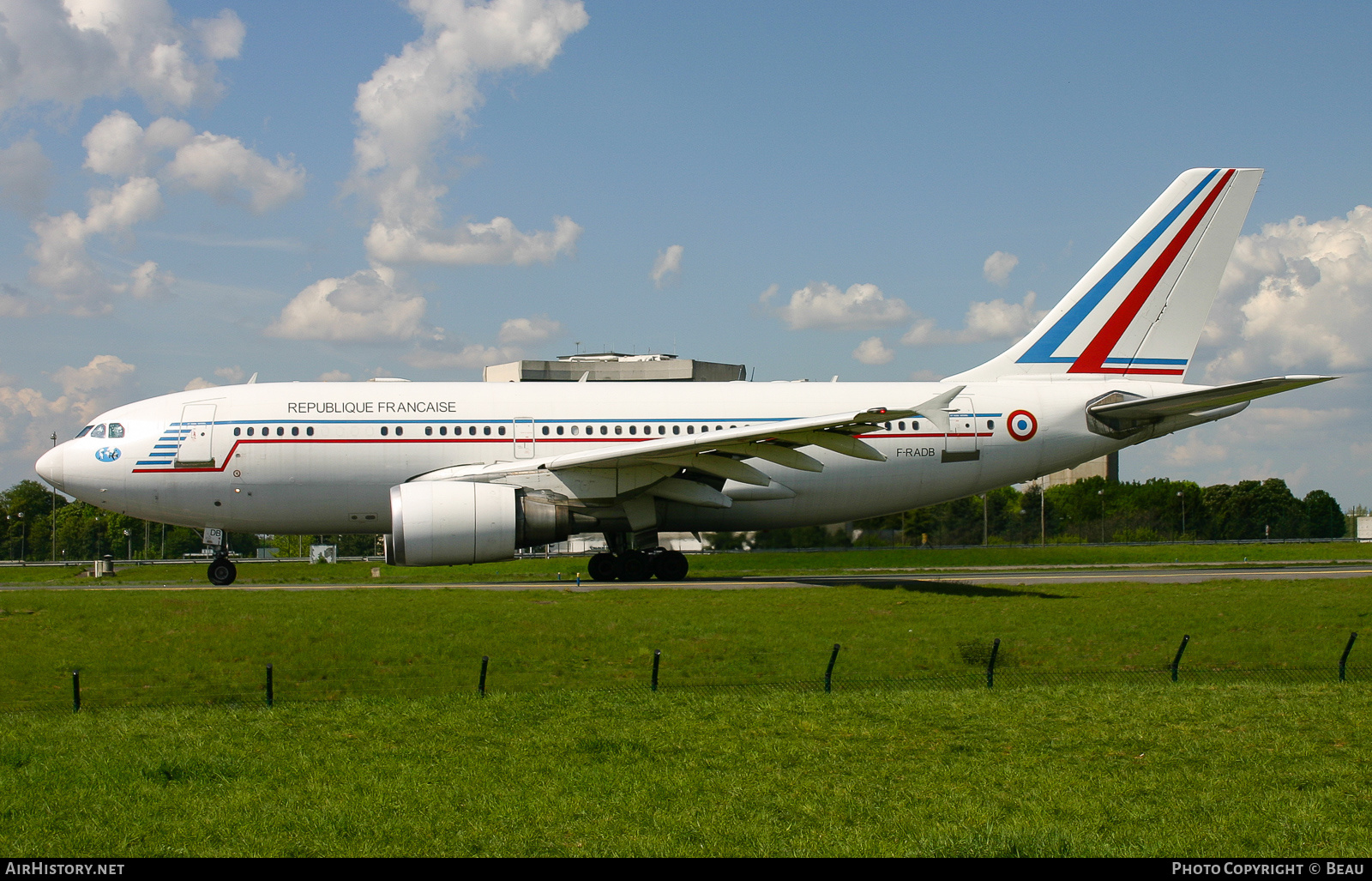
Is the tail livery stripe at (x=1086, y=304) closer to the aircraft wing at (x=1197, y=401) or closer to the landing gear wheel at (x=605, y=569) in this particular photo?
the aircraft wing at (x=1197, y=401)

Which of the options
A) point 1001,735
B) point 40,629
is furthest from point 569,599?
point 1001,735

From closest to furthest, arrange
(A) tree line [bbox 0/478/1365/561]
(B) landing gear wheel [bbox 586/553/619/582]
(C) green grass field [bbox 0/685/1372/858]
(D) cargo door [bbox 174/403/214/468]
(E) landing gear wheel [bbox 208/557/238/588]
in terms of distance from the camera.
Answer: (C) green grass field [bbox 0/685/1372/858], (D) cargo door [bbox 174/403/214/468], (E) landing gear wheel [bbox 208/557/238/588], (B) landing gear wheel [bbox 586/553/619/582], (A) tree line [bbox 0/478/1365/561]

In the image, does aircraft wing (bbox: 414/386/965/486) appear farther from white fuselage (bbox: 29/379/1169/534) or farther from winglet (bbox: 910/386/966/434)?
white fuselage (bbox: 29/379/1169/534)

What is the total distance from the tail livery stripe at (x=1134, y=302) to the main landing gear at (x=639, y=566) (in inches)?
437

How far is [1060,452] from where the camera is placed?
84.3 feet

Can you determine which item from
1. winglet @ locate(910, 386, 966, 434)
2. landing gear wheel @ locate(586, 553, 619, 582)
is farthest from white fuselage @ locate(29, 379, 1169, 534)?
winglet @ locate(910, 386, 966, 434)

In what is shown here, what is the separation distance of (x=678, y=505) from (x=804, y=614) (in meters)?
6.53

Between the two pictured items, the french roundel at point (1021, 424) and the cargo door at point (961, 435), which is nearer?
the cargo door at point (961, 435)

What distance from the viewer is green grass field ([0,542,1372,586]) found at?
2925cm

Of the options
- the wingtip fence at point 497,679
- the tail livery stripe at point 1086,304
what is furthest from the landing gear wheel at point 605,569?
the tail livery stripe at point 1086,304

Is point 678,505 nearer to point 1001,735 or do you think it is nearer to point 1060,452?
point 1060,452

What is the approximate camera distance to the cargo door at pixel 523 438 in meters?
23.7

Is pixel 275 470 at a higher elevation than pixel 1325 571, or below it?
higher

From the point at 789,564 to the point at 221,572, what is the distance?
15.5m
